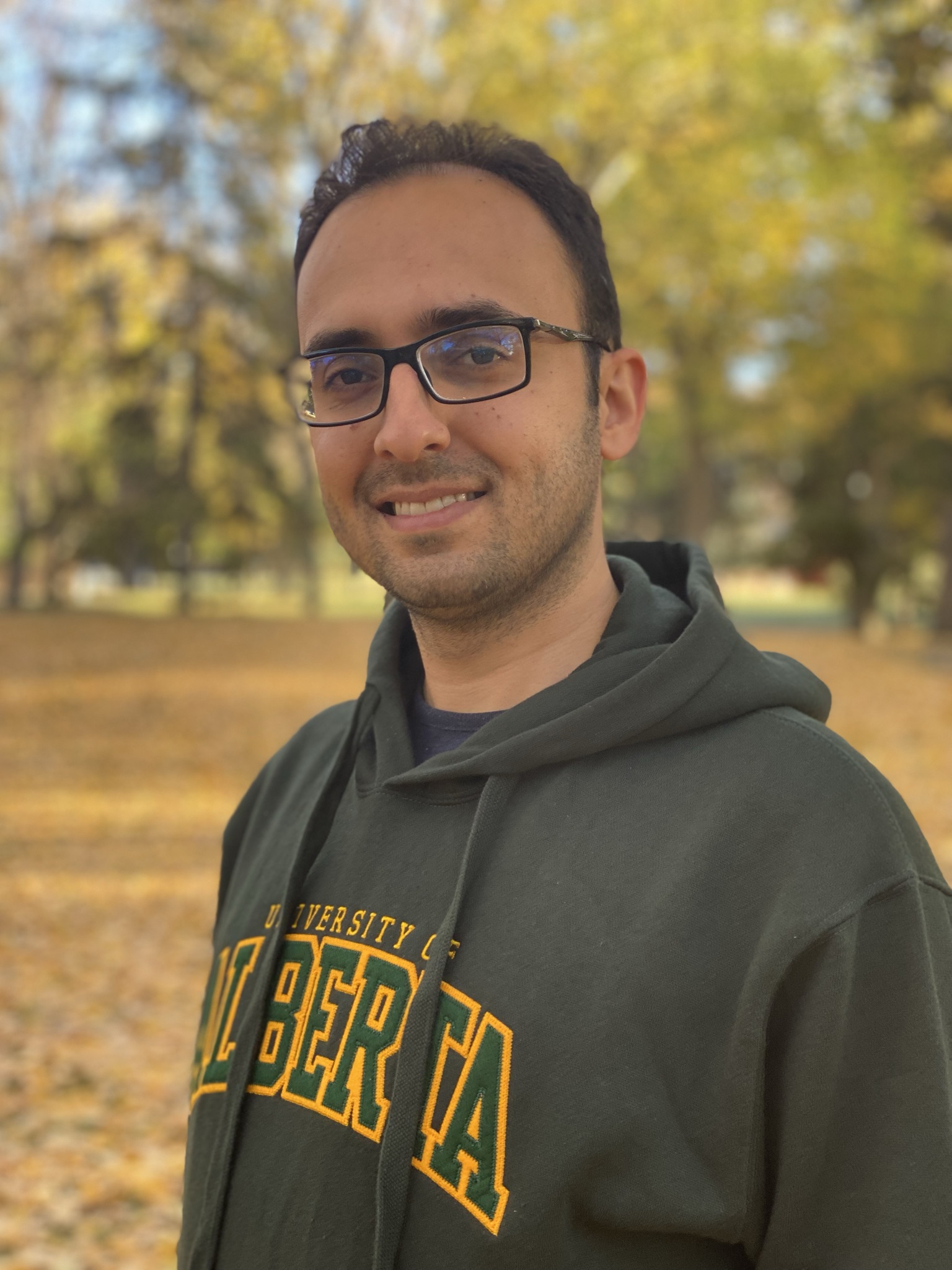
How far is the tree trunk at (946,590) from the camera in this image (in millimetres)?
24000

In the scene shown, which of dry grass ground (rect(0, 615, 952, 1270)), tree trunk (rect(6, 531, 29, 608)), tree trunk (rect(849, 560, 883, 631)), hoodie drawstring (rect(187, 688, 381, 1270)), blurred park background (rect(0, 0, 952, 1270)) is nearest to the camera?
hoodie drawstring (rect(187, 688, 381, 1270))

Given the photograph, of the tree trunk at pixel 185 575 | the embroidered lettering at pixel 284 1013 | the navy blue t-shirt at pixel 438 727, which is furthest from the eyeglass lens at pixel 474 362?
the tree trunk at pixel 185 575

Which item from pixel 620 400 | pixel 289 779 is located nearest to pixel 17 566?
pixel 289 779

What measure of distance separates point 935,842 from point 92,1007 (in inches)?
222

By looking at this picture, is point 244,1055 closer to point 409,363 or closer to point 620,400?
point 409,363

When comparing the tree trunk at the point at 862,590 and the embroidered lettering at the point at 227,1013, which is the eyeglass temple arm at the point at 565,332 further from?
the tree trunk at the point at 862,590

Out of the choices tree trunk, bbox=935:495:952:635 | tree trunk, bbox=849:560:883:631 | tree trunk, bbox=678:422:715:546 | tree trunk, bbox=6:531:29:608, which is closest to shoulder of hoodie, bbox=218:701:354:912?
tree trunk, bbox=935:495:952:635

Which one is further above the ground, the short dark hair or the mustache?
the short dark hair

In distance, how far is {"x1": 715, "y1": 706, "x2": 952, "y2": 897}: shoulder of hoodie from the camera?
1.40 metres

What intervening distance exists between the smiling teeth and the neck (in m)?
0.16

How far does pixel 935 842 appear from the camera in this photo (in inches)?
335

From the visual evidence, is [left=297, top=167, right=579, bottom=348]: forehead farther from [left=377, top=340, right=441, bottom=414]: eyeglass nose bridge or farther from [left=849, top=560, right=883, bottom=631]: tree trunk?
[left=849, top=560, right=883, bottom=631]: tree trunk

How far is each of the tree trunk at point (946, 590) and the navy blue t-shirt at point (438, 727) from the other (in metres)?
23.8

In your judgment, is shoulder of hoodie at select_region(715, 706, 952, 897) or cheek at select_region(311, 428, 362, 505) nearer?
shoulder of hoodie at select_region(715, 706, 952, 897)
